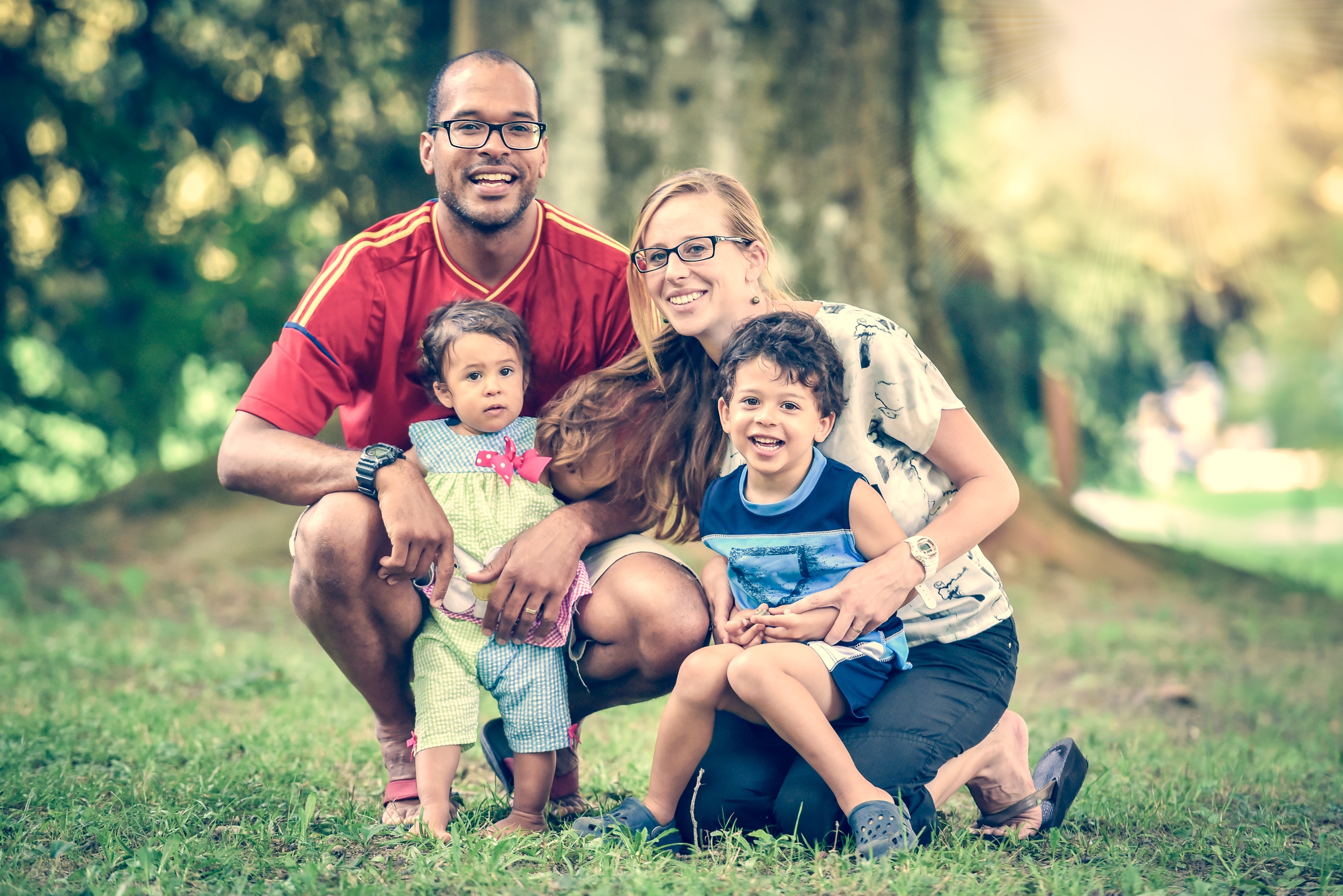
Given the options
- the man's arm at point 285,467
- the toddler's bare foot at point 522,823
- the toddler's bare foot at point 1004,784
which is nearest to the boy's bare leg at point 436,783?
the toddler's bare foot at point 522,823

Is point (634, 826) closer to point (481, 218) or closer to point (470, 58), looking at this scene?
point (481, 218)

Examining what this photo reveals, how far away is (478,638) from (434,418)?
66 centimetres

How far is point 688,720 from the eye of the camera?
2.63 meters

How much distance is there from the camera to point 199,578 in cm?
652

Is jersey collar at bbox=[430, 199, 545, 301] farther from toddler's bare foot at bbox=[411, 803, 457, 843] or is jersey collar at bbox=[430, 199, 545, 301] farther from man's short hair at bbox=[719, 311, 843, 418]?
toddler's bare foot at bbox=[411, 803, 457, 843]

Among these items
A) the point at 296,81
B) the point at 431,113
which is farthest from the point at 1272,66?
the point at 431,113

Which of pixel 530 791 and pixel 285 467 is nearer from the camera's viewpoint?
pixel 530 791

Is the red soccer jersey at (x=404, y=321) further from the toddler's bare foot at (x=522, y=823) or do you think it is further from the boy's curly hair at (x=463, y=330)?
the toddler's bare foot at (x=522, y=823)

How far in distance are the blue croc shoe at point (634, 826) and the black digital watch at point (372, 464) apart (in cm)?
91

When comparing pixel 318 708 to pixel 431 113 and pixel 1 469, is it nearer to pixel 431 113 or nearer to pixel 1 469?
pixel 431 113

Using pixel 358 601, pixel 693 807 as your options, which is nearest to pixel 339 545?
pixel 358 601

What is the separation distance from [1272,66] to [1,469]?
10.2 meters

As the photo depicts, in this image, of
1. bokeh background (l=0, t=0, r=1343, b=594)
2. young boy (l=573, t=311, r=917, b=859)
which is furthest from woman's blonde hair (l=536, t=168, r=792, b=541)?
bokeh background (l=0, t=0, r=1343, b=594)

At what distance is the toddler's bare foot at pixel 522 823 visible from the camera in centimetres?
275
